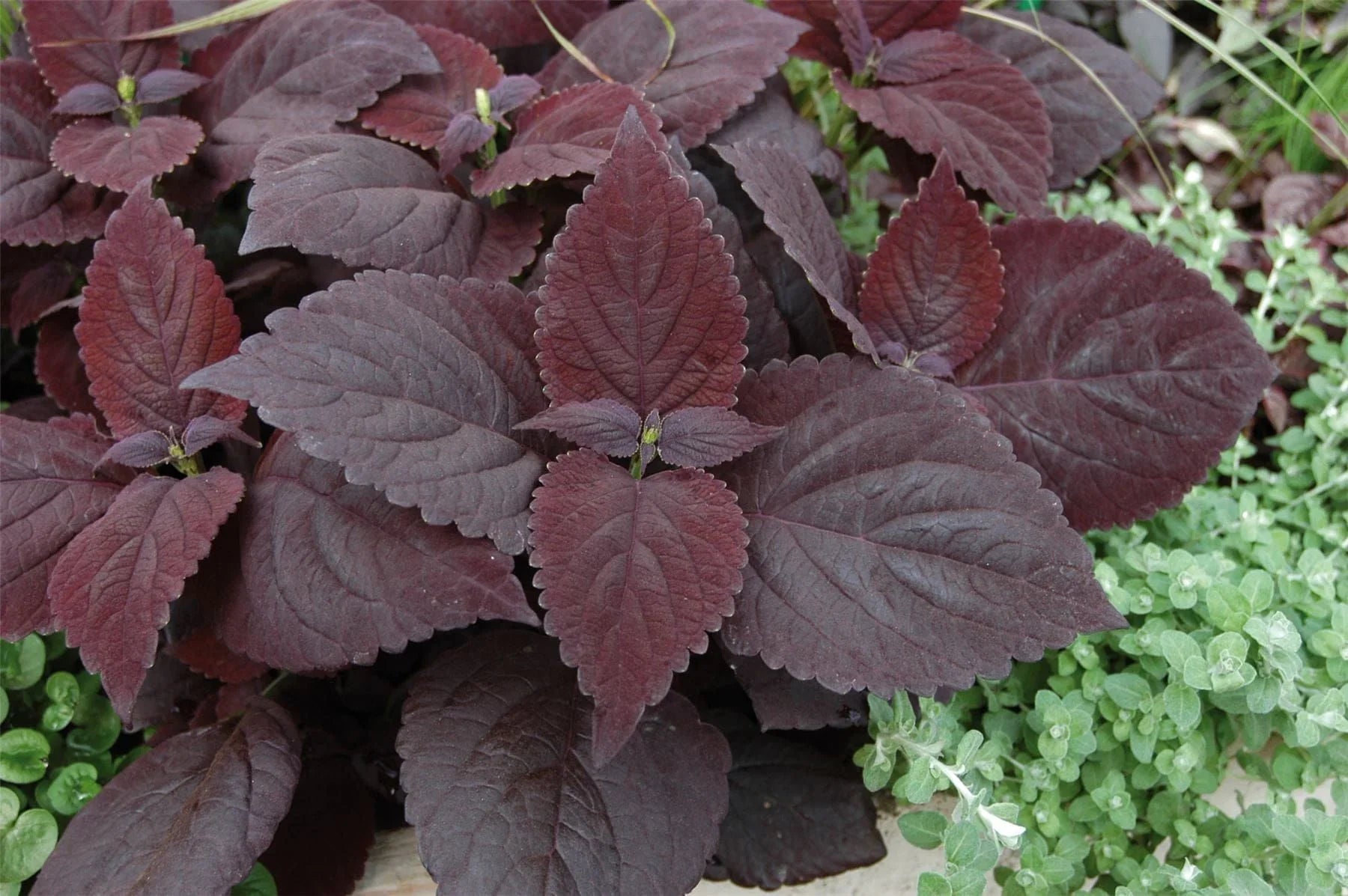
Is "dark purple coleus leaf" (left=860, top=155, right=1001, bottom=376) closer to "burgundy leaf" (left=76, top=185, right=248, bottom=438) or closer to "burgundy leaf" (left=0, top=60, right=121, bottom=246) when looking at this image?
"burgundy leaf" (left=76, top=185, right=248, bottom=438)

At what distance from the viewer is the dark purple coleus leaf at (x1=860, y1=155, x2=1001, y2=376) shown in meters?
0.91

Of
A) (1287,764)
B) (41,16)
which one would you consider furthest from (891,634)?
(41,16)

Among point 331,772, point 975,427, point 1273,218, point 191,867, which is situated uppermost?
point 975,427

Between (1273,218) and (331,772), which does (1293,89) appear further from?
(331,772)

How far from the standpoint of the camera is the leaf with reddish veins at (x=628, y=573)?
2.24 ft

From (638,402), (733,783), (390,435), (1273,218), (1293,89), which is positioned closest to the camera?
(390,435)

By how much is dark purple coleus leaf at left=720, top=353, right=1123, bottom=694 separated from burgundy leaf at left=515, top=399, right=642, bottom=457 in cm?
9

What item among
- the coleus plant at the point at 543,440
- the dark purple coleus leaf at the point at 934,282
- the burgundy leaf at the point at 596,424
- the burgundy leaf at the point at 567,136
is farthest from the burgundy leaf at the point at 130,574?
the dark purple coleus leaf at the point at 934,282

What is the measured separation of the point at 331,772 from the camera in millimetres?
968

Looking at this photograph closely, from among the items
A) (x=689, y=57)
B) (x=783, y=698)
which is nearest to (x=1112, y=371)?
(x=783, y=698)

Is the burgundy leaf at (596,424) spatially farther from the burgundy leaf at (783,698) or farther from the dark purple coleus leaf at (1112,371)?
the dark purple coleus leaf at (1112,371)

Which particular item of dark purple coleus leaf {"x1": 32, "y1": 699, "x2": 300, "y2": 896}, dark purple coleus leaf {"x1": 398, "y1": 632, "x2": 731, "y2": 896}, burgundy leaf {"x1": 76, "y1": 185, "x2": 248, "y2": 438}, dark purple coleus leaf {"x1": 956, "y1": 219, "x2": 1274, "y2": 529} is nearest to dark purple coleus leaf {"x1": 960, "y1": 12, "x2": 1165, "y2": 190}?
dark purple coleus leaf {"x1": 956, "y1": 219, "x2": 1274, "y2": 529}

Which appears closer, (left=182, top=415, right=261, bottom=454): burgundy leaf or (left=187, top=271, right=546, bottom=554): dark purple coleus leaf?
(left=187, top=271, right=546, bottom=554): dark purple coleus leaf

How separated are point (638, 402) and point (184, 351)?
36 centimetres
